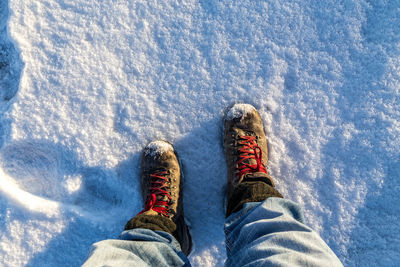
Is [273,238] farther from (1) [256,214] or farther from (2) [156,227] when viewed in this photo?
(2) [156,227]

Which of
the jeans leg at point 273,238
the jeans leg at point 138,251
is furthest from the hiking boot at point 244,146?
the jeans leg at point 138,251

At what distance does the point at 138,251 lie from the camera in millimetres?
886

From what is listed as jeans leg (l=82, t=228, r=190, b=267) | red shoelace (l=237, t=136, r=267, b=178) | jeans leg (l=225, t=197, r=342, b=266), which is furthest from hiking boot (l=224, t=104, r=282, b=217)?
jeans leg (l=82, t=228, r=190, b=267)

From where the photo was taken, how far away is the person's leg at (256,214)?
2.60ft

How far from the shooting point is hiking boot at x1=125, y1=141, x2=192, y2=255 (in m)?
1.15

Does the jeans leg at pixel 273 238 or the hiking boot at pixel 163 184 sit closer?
the jeans leg at pixel 273 238

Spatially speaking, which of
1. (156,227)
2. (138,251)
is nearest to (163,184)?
(156,227)

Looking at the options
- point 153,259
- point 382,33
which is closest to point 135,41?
point 153,259

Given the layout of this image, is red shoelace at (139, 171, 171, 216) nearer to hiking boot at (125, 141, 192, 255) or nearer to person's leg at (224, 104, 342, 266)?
hiking boot at (125, 141, 192, 255)

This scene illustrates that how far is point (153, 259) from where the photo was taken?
890 mm

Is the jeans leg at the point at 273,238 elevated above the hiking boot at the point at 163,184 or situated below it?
above

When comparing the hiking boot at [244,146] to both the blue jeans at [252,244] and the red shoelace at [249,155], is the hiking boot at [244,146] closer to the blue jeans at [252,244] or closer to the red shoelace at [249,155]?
the red shoelace at [249,155]

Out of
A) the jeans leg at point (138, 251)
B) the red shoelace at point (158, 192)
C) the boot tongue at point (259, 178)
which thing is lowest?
the red shoelace at point (158, 192)

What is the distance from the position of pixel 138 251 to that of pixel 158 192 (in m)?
Result: 0.32
